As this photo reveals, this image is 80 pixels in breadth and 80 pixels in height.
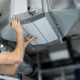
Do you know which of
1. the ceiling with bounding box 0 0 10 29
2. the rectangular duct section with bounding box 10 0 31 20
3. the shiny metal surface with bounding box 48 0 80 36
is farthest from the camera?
the ceiling with bounding box 0 0 10 29

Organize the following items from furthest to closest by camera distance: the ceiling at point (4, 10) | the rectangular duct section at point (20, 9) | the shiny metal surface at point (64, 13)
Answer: the ceiling at point (4, 10), the rectangular duct section at point (20, 9), the shiny metal surface at point (64, 13)

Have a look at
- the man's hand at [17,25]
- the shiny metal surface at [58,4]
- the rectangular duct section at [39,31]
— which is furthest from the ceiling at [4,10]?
the shiny metal surface at [58,4]

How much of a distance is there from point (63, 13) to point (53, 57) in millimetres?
1754

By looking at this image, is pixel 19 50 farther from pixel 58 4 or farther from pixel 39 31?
pixel 58 4

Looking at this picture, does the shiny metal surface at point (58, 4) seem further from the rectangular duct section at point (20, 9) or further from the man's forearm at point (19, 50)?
the man's forearm at point (19, 50)

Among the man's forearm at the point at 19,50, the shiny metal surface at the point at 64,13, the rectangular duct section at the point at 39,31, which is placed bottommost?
the man's forearm at the point at 19,50

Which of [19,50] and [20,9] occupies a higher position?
[20,9]

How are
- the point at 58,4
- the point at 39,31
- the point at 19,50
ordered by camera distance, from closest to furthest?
the point at 58,4, the point at 19,50, the point at 39,31

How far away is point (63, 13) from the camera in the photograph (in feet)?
3.51

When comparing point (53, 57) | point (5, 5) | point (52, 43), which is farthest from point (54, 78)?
point (5, 5)

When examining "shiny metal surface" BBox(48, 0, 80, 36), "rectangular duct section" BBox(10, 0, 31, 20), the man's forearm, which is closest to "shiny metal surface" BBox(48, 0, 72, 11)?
"shiny metal surface" BBox(48, 0, 80, 36)

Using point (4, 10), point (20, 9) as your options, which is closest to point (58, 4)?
point (20, 9)

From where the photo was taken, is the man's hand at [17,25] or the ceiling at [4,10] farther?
the ceiling at [4,10]

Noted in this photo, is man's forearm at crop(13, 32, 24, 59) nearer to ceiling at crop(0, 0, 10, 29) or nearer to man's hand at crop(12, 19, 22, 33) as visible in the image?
man's hand at crop(12, 19, 22, 33)
